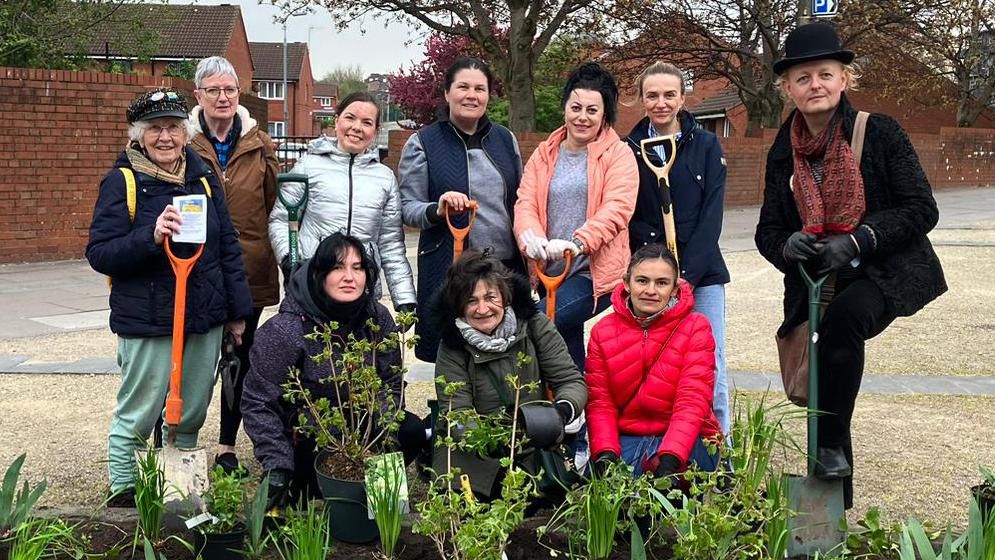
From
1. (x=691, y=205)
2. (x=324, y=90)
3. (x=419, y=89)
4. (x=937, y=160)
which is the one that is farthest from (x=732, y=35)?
(x=324, y=90)

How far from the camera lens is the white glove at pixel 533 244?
4.21 metres

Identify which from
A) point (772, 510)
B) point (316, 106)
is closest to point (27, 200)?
point (772, 510)

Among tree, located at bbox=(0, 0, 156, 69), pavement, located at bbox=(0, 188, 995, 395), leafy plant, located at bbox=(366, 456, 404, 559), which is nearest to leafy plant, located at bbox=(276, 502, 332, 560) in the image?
leafy plant, located at bbox=(366, 456, 404, 559)

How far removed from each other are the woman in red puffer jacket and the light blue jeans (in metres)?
0.54

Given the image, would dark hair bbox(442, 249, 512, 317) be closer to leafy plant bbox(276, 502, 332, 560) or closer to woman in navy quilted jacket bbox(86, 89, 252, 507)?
woman in navy quilted jacket bbox(86, 89, 252, 507)

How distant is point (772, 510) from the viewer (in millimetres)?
3084

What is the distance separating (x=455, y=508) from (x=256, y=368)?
4.40ft

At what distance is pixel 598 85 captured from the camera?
14.4 ft

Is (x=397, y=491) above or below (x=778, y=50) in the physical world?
below

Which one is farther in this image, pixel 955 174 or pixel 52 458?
pixel 955 174

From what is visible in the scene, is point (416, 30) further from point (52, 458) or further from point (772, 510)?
point (772, 510)

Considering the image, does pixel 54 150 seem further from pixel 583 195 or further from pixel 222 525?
pixel 222 525

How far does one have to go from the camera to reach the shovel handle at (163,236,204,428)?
380 centimetres

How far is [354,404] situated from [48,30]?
15.1m
